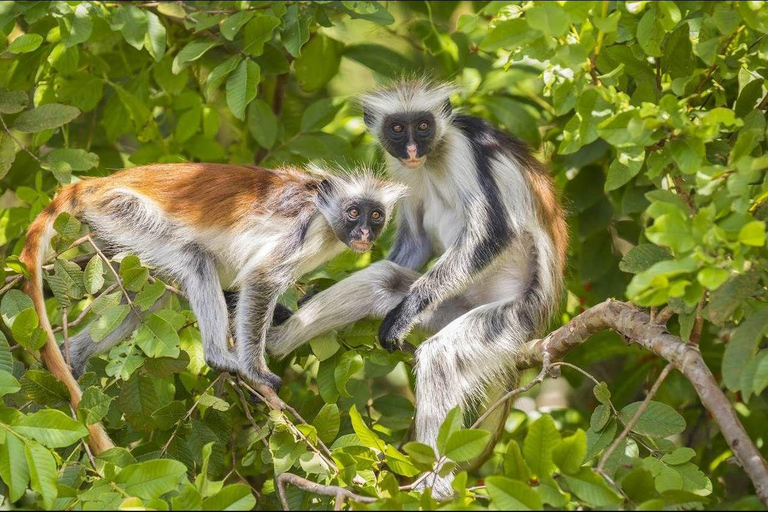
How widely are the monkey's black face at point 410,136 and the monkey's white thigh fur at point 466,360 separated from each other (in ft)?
3.72

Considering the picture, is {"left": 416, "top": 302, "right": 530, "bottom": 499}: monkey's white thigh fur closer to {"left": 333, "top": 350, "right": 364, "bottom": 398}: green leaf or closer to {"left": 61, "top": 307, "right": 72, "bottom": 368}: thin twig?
{"left": 333, "top": 350, "right": 364, "bottom": 398}: green leaf

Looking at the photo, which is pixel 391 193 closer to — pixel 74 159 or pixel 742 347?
pixel 74 159

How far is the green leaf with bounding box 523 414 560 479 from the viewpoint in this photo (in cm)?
343

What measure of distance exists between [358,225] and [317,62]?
1.69m

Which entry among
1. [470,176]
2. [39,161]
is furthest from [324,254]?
[39,161]

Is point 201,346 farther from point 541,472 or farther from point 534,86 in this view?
point 534,86

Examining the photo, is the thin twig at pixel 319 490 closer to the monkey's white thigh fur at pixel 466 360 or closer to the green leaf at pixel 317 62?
the monkey's white thigh fur at pixel 466 360

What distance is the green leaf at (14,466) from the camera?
3690mm

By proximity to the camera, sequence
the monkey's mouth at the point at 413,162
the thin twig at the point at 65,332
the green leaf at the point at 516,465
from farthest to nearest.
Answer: the monkey's mouth at the point at 413,162 → the thin twig at the point at 65,332 → the green leaf at the point at 516,465

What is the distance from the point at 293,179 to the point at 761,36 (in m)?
3.02

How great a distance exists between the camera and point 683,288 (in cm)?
322

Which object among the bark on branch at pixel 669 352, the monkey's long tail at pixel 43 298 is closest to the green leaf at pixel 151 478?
the monkey's long tail at pixel 43 298

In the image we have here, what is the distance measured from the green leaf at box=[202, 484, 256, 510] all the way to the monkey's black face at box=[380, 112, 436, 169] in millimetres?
3472

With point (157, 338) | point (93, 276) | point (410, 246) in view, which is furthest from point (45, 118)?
point (410, 246)
